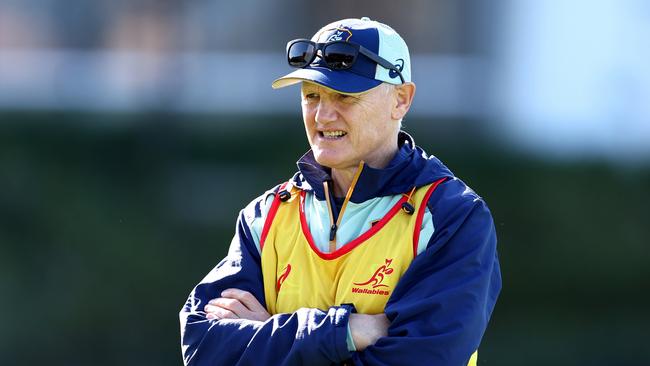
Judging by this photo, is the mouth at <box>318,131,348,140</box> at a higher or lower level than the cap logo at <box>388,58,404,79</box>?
lower

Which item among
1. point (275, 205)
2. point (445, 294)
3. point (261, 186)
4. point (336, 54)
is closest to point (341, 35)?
point (336, 54)

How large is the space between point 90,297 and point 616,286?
4.30 m

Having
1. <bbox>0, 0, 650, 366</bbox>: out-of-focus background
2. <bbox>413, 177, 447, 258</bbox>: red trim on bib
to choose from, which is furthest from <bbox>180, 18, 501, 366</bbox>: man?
<bbox>0, 0, 650, 366</bbox>: out-of-focus background

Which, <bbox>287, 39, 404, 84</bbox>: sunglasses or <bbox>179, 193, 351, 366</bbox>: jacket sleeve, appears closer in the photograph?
<bbox>179, 193, 351, 366</bbox>: jacket sleeve

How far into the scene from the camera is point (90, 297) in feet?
30.2

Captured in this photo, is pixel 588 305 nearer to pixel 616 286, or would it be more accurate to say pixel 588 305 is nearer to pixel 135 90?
pixel 616 286

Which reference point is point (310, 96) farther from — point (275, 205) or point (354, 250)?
point (354, 250)

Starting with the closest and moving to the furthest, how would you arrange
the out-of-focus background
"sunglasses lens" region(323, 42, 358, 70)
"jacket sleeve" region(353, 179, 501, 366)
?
"jacket sleeve" region(353, 179, 501, 366), "sunglasses lens" region(323, 42, 358, 70), the out-of-focus background

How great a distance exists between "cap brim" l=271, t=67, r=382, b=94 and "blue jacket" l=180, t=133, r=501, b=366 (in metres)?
0.27

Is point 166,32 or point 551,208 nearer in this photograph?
point 551,208

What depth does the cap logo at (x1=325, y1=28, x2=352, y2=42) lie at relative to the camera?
378 cm

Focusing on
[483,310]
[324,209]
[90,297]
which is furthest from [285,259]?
[90,297]

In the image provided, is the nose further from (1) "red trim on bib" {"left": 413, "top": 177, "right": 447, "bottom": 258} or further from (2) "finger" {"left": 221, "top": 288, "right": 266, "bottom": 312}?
(2) "finger" {"left": 221, "top": 288, "right": 266, "bottom": 312}

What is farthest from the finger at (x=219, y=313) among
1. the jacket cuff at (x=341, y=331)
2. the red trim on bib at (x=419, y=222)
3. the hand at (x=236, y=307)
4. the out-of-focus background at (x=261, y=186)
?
the out-of-focus background at (x=261, y=186)
